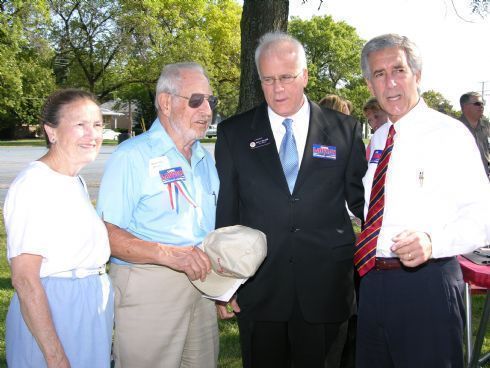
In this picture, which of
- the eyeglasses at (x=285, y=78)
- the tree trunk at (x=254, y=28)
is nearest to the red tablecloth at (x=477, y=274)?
the eyeglasses at (x=285, y=78)

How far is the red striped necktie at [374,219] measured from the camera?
2663mm

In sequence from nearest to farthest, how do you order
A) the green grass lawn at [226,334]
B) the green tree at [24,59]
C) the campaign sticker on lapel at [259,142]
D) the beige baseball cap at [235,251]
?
the beige baseball cap at [235,251] < the campaign sticker on lapel at [259,142] < the green grass lawn at [226,334] < the green tree at [24,59]

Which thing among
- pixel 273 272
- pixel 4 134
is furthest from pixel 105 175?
pixel 4 134

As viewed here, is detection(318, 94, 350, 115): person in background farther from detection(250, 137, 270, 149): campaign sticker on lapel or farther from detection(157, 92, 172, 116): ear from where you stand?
detection(157, 92, 172, 116): ear

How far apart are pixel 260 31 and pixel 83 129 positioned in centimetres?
317

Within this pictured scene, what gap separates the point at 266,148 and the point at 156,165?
2.18ft

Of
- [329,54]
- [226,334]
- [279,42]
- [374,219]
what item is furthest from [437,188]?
[329,54]

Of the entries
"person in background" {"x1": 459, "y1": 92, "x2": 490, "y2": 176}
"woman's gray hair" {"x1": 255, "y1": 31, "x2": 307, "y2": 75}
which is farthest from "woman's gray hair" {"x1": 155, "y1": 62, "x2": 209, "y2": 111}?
"person in background" {"x1": 459, "y1": 92, "x2": 490, "y2": 176}

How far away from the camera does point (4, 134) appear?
50.2 metres

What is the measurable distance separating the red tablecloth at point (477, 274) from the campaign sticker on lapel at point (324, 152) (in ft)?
4.72

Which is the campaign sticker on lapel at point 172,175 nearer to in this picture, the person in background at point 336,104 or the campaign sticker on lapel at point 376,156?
the campaign sticker on lapel at point 376,156

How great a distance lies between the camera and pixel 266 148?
3029mm

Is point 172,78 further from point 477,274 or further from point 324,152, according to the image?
point 477,274

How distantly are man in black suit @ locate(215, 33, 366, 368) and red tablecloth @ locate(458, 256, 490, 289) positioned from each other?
3.38 feet
